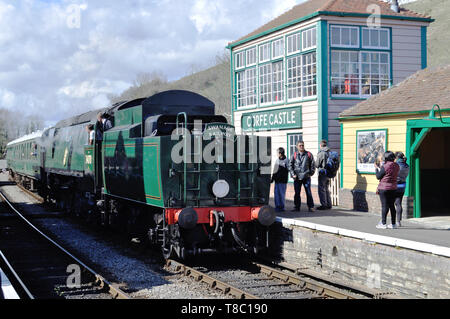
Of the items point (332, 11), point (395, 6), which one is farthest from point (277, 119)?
point (395, 6)

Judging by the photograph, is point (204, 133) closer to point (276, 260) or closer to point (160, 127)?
point (160, 127)

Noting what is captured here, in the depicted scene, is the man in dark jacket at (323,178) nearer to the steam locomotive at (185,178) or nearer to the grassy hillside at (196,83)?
the steam locomotive at (185,178)

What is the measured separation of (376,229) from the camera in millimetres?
10445

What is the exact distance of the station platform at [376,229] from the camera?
8242mm

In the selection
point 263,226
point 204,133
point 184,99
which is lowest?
point 263,226

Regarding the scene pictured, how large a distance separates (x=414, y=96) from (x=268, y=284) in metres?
6.60

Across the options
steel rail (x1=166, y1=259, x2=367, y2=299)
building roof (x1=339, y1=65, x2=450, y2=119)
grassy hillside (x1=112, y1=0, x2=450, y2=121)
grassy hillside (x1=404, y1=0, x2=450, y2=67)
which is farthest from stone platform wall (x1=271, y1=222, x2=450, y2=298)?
grassy hillside (x1=404, y1=0, x2=450, y2=67)

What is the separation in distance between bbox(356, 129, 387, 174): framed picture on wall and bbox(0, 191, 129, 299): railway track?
7.37 m

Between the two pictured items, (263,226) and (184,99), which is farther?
(184,99)

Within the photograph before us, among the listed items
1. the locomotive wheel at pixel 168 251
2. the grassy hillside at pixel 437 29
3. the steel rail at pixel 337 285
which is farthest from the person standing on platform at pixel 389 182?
the grassy hillside at pixel 437 29
